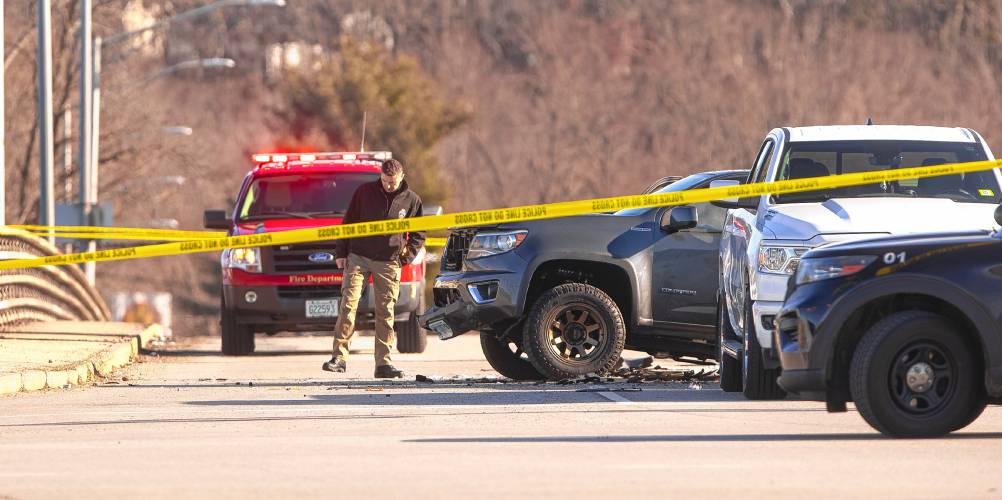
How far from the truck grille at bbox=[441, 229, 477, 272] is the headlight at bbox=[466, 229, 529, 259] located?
109mm

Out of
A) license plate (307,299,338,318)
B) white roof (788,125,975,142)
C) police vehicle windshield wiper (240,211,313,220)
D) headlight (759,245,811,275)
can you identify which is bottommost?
license plate (307,299,338,318)

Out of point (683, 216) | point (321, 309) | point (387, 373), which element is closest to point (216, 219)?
point (321, 309)

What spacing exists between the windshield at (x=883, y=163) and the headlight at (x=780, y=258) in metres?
0.72

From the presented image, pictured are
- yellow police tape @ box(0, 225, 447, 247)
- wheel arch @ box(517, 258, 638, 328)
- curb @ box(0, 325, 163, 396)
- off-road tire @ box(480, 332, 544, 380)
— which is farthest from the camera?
yellow police tape @ box(0, 225, 447, 247)

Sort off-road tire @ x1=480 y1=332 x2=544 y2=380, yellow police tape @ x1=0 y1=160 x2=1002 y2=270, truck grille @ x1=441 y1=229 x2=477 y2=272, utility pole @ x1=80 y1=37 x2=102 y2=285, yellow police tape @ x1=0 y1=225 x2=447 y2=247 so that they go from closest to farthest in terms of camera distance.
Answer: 1. yellow police tape @ x1=0 y1=160 x2=1002 y2=270
2. truck grille @ x1=441 y1=229 x2=477 y2=272
3. off-road tire @ x1=480 y1=332 x2=544 y2=380
4. yellow police tape @ x1=0 y1=225 x2=447 y2=247
5. utility pole @ x1=80 y1=37 x2=102 y2=285

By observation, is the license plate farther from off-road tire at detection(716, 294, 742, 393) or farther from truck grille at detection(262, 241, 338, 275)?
off-road tire at detection(716, 294, 742, 393)

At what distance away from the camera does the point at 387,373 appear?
54.6 ft

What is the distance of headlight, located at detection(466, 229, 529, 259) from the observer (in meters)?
15.7

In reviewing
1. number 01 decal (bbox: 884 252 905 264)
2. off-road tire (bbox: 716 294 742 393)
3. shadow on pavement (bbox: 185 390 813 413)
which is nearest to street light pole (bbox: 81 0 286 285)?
shadow on pavement (bbox: 185 390 813 413)

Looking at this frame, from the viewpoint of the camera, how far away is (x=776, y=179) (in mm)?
13742

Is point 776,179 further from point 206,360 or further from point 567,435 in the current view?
point 206,360

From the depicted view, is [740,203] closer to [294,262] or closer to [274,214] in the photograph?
[294,262]

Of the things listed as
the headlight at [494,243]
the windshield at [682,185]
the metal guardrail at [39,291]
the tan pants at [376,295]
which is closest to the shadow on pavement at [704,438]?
the headlight at [494,243]

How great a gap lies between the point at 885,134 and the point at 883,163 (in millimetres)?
272
